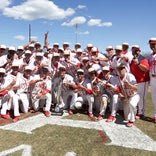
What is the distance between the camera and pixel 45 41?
40.5ft

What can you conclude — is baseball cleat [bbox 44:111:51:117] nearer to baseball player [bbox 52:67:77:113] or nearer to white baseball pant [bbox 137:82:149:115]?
baseball player [bbox 52:67:77:113]

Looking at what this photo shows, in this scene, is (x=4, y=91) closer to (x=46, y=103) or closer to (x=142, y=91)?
(x=46, y=103)

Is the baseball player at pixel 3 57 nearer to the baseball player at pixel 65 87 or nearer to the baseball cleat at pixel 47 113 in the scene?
the baseball player at pixel 65 87

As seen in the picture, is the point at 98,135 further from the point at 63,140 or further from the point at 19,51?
the point at 19,51

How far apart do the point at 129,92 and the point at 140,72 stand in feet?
2.95

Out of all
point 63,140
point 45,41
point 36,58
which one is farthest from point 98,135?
point 45,41

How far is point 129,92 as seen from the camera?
316 inches

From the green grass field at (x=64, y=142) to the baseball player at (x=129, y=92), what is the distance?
1.43 ft

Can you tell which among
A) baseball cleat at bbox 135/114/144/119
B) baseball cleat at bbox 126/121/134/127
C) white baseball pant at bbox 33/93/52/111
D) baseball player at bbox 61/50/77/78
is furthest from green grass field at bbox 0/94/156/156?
baseball player at bbox 61/50/77/78

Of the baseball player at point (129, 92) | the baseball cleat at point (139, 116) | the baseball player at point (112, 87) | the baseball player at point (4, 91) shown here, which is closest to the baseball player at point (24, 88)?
the baseball player at point (4, 91)

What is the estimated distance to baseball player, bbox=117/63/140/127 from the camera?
7.89 metres

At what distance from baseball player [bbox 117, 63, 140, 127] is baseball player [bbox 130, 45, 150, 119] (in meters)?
0.51

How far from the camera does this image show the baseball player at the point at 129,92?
311 inches

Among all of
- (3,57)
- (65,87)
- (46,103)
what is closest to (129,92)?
(65,87)
